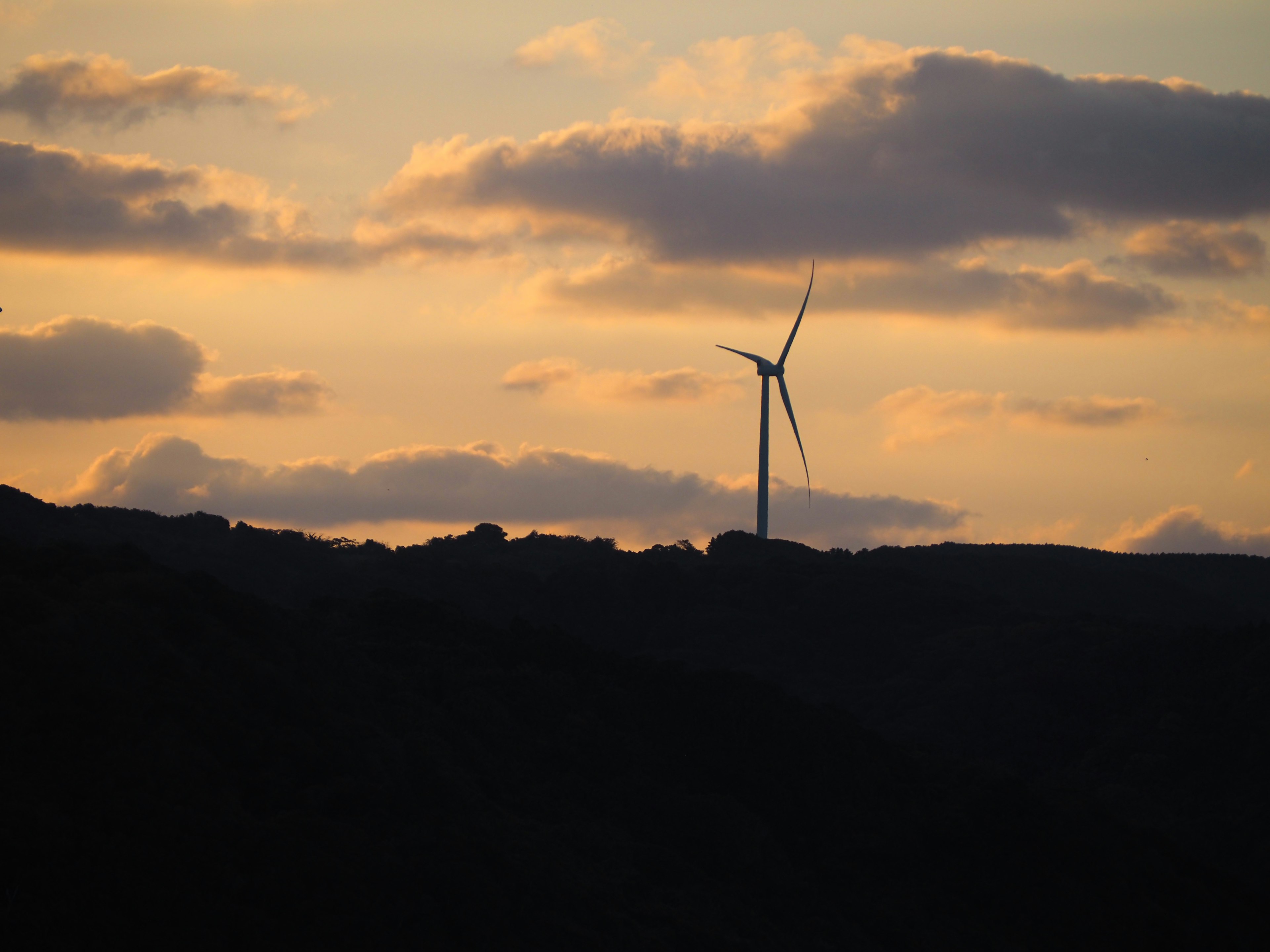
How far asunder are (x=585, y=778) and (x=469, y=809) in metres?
8.53

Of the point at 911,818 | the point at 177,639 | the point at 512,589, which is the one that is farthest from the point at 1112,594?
the point at 177,639

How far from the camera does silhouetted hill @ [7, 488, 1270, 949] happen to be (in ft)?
114

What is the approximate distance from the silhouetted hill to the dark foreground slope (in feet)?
0.38

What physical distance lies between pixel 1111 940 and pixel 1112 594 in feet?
243

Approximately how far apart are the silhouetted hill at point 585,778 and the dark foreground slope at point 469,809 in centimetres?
11

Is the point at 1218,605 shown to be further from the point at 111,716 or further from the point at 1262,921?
the point at 111,716

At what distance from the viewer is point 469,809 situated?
42.9 metres

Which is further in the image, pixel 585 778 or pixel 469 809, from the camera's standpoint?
pixel 585 778

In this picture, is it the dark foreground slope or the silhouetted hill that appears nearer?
the dark foreground slope

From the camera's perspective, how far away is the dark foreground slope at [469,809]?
33.7m

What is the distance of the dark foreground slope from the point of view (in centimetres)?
3366

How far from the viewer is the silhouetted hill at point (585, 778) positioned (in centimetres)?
3478

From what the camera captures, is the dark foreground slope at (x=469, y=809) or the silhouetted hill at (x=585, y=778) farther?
the silhouetted hill at (x=585, y=778)

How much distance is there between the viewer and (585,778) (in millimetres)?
50812
